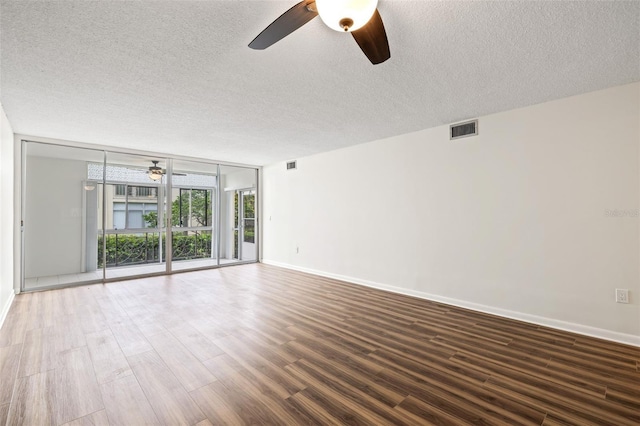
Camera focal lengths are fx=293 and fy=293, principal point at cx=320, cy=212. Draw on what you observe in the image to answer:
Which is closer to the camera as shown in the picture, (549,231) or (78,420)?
(78,420)

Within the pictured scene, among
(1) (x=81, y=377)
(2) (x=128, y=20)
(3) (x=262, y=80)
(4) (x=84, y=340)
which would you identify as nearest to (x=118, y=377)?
(1) (x=81, y=377)

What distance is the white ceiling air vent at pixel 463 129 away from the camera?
3.73 meters

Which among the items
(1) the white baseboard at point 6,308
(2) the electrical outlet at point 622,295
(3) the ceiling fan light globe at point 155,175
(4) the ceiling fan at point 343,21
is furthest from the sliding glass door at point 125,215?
(2) the electrical outlet at point 622,295

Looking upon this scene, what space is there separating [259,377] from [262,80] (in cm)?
250

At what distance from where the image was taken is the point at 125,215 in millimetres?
5715

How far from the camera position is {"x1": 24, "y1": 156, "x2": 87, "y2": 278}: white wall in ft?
15.6

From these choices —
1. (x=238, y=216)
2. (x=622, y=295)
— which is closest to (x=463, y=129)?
(x=622, y=295)

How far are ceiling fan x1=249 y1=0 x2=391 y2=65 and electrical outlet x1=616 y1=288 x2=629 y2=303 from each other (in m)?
3.14

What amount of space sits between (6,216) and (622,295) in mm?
6961

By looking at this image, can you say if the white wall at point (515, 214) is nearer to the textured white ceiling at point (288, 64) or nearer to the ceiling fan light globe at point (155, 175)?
the textured white ceiling at point (288, 64)

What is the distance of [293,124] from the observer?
3984 mm

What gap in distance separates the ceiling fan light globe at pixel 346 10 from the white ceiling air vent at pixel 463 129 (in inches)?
112

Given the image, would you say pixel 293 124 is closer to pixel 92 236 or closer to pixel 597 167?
pixel 597 167

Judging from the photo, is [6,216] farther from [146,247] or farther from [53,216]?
[146,247]
